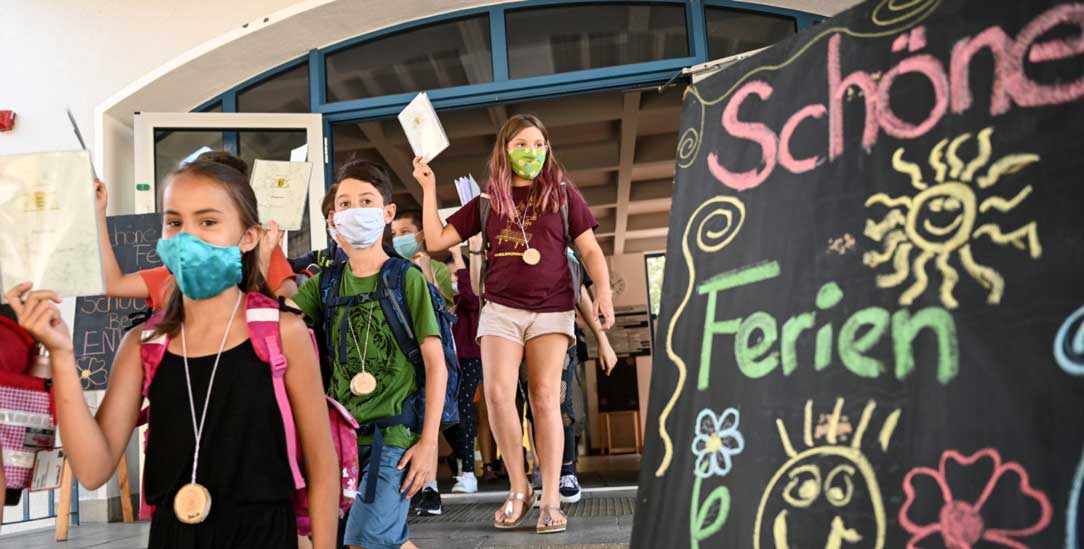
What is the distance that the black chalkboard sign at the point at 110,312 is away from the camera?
4676 millimetres

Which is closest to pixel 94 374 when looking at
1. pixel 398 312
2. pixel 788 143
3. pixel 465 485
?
pixel 465 485

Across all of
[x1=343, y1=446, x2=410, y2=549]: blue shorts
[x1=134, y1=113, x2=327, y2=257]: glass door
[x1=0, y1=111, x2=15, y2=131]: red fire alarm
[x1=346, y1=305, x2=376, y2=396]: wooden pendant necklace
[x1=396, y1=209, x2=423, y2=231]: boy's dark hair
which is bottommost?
[x1=343, y1=446, x2=410, y2=549]: blue shorts

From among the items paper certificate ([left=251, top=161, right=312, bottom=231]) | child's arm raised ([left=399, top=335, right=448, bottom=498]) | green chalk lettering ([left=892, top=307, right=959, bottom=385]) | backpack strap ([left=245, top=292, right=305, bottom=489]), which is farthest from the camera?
paper certificate ([left=251, top=161, right=312, bottom=231])

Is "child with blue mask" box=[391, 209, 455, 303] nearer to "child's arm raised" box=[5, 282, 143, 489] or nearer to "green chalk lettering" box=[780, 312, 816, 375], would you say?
"child's arm raised" box=[5, 282, 143, 489]

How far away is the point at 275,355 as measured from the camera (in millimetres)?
1671

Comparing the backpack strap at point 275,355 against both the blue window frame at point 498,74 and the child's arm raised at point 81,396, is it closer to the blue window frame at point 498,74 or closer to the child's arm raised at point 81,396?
the child's arm raised at point 81,396

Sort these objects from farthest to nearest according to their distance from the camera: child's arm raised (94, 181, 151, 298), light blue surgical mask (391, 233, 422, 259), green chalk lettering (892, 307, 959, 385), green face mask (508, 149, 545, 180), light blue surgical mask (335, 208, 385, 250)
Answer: light blue surgical mask (391, 233, 422, 259) < green face mask (508, 149, 545, 180) < light blue surgical mask (335, 208, 385, 250) < child's arm raised (94, 181, 151, 298) < green chalk lettering (892, 307, 959, 385)

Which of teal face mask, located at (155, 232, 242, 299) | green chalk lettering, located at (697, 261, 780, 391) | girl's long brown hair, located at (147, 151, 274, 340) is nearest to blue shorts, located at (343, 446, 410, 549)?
girl's long brown hair, located at (147, 151, 274, 340)

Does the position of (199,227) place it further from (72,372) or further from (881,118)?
(881,118)

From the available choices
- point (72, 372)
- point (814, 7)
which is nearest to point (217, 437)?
point (72, 372)

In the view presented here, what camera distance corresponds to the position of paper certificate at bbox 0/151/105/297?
1.44 meters

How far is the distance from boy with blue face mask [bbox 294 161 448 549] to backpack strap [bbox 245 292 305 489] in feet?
1.85

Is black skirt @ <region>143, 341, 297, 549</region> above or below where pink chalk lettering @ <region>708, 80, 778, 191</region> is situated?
below

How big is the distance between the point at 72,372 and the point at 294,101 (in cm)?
469
